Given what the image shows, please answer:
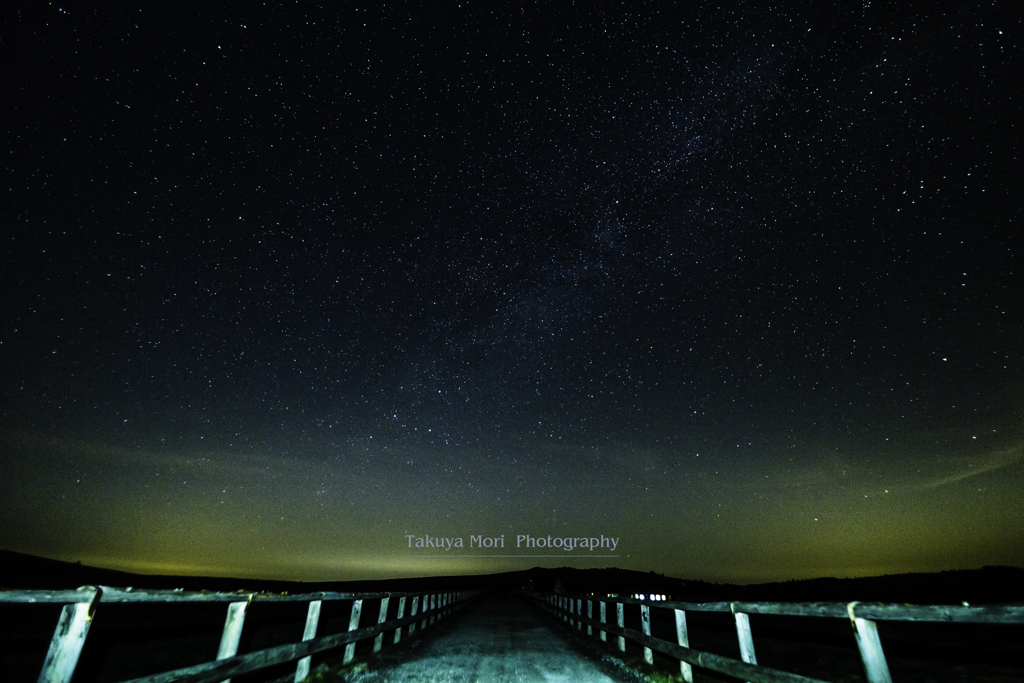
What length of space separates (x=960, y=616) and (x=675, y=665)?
16.5 ft

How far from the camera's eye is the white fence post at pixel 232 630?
4.11 metres

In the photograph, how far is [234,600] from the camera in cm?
424

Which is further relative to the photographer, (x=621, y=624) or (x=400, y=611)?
(x=400, y=611)

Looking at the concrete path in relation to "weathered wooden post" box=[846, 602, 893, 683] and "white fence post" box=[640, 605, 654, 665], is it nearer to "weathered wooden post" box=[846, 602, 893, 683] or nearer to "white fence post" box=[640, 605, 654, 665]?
"white fence post" box=[640, 605, 654, 665]

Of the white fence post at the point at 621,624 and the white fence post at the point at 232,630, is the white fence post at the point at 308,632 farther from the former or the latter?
the white fence post at the point at 621,624

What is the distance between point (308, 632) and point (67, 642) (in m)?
2.99

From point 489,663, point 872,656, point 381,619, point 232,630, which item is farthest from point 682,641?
point 381,619

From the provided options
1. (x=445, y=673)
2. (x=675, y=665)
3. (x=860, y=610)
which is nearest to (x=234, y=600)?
(x=445, y=673)

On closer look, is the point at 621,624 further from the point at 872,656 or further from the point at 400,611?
the point at 872,656

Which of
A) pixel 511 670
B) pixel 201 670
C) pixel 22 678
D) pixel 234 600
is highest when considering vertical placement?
pixel 234 600

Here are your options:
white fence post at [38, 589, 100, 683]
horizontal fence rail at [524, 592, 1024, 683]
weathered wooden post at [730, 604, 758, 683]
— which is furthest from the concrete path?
white fence post at [38, 589, 100, 683]

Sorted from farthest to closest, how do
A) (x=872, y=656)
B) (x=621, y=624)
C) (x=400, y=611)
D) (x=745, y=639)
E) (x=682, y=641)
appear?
(x=400, y=611)
(x=621, y=624)
(x=682, y=641)
(x=745, y=639)
(x=872, y=656)

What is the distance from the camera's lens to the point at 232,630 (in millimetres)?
4215

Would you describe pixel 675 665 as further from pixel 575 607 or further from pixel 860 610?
pixel 575 607
